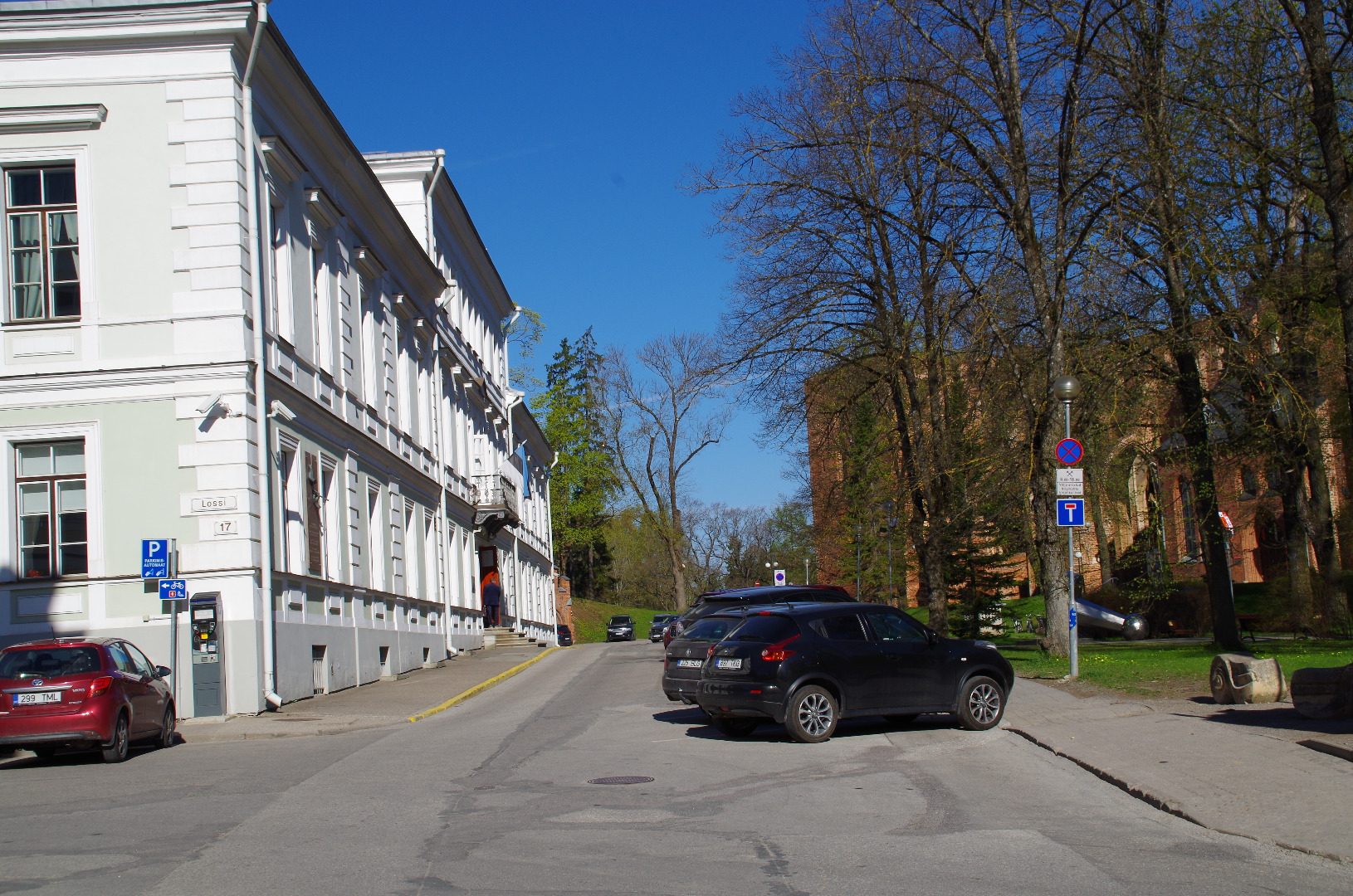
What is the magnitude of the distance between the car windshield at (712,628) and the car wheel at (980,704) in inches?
128

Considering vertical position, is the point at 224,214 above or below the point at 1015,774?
above

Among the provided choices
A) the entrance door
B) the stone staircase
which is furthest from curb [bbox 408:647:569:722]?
the stone staircase

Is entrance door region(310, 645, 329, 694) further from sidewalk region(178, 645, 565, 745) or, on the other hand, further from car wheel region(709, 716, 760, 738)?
car wheel region(709, 716, 760, 738)

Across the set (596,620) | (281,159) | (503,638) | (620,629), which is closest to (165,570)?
(281,159)

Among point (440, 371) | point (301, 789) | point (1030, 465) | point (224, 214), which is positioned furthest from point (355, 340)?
point (301, 789)

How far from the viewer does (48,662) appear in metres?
13.9

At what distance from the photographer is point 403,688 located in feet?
78.6

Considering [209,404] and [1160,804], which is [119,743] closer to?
[209,404]

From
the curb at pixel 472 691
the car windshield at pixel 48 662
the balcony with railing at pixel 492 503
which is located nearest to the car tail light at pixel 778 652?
the curb at pixel 472 691

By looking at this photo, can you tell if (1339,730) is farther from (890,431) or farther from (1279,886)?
(890,431)

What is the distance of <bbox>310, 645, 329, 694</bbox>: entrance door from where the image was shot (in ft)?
72.9

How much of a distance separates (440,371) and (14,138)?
18.3 metres

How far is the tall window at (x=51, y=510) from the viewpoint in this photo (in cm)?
1933

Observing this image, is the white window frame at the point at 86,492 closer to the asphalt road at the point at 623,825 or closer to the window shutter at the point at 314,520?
the window shutter at the point at 314,520
